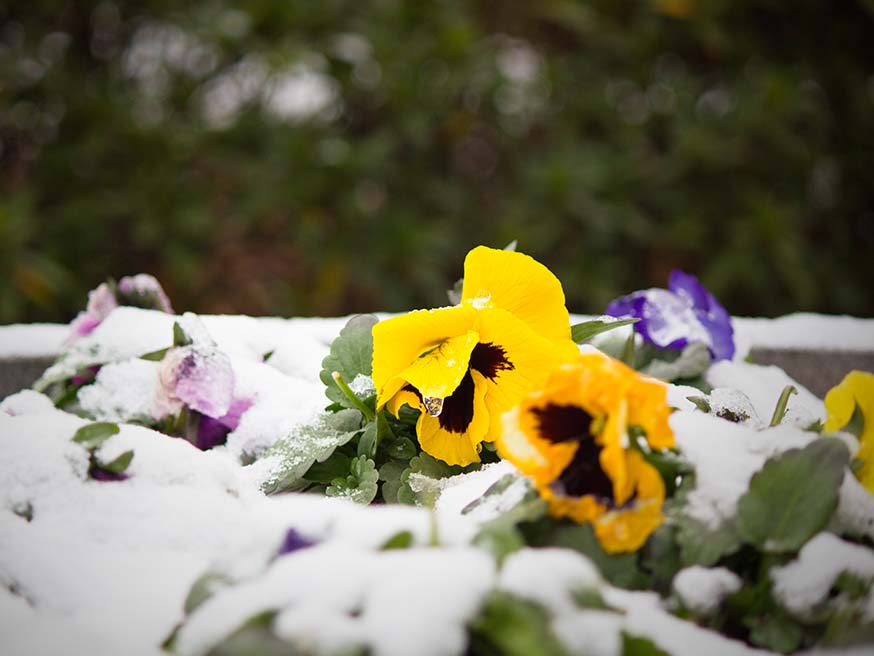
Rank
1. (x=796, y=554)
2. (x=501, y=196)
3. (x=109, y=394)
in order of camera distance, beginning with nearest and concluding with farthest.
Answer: (x=796, y=554) → (x=109, y=394) → (x=501, y=196)

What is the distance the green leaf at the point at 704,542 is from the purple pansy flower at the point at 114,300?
73 centimetres

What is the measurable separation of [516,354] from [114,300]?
0.60 meters

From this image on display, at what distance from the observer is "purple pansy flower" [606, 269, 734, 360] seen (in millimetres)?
964

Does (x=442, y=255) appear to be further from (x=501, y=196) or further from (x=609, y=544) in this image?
(x=609, y=544)

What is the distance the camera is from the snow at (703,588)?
0.54 m

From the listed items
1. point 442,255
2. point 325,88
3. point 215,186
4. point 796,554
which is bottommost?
point 442,255

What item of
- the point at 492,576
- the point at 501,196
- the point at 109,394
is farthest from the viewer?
the point at 501,196

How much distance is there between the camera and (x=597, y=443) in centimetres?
58

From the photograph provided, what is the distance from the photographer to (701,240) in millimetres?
2453

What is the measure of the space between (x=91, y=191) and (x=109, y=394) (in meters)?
1.65

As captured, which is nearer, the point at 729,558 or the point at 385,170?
the point at 729,558

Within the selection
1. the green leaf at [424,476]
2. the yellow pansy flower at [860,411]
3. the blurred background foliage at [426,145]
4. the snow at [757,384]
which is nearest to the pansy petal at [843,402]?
the yellow pansy flower at [860,411]

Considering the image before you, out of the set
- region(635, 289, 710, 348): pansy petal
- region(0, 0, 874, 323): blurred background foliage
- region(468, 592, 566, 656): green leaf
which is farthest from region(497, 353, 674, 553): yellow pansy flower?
region(0, 0, 874, 323): blurred background foliage

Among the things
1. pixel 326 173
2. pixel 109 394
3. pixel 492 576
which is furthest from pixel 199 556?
pixel 326 173
